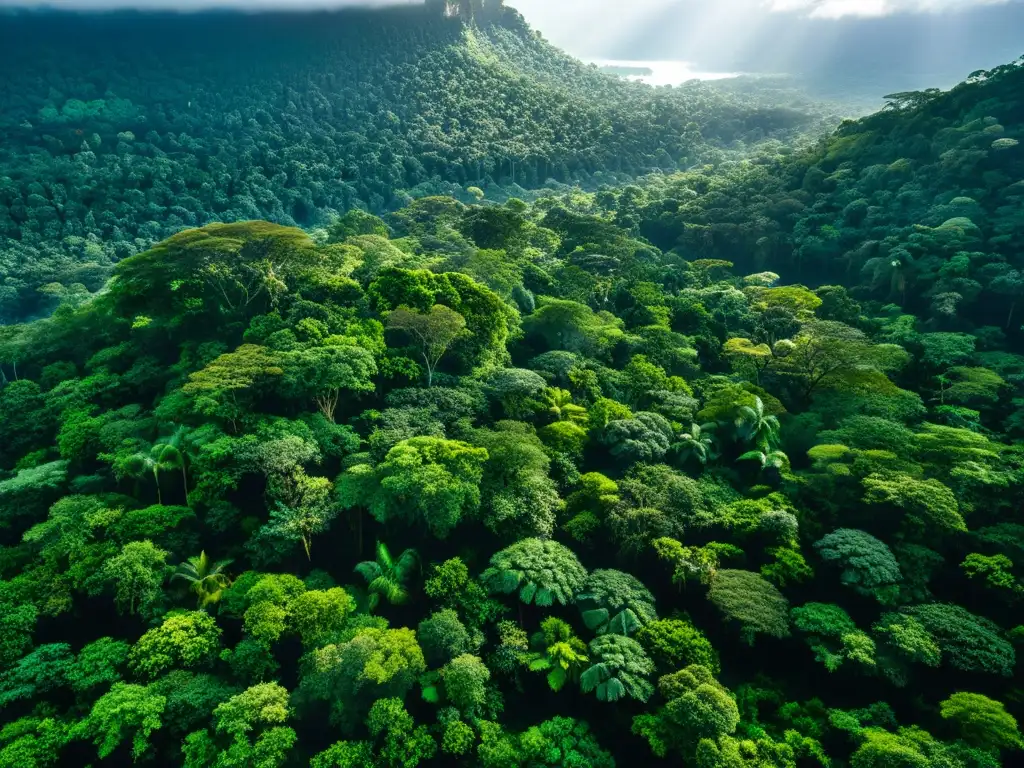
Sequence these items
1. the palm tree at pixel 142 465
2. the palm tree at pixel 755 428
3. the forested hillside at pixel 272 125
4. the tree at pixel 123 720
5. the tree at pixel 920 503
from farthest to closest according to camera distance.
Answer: the forested hillside at pixel 272 125 → the palm tree at pixel 755 428 → the tree at pixel 920 503 → the palm tree at pixel 142 465 → the tree at pixel 123 720

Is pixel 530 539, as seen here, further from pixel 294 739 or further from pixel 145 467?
pixel 145 467

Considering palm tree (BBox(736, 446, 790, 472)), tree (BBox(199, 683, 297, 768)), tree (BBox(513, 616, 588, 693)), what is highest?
palm tree (BBox(736, 446, 790, 472))

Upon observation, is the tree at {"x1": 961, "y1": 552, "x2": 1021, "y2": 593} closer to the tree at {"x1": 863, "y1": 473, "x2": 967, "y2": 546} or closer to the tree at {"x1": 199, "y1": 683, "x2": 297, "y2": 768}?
the tree at {"x1": 863, "y1": 473, "x2": 967, "y2": 546}

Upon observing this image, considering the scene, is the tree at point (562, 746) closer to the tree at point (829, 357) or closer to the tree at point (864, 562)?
the tree at point (864, 562)

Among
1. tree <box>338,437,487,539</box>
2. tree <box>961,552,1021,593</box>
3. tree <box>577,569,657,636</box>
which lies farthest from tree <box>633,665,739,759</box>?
tree <box>961,552,1021,593</box>

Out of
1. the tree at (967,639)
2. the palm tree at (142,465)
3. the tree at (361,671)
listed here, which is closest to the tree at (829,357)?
the tree at (967,639)

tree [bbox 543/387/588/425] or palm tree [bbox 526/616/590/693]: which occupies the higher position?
tree [bbox 543/387/588/425]
